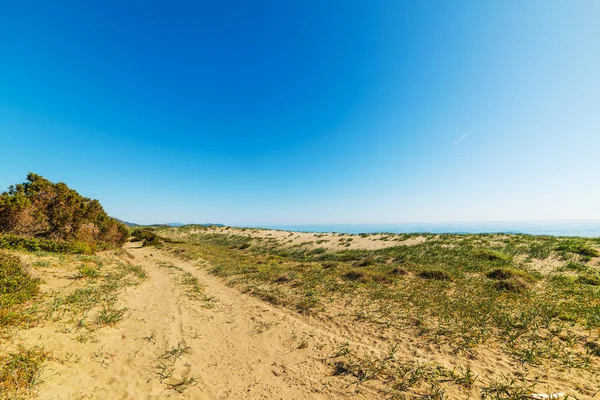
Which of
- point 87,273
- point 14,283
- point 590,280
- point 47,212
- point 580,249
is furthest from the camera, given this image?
point 47,212

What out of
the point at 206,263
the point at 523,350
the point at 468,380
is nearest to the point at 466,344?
the point at 523,350

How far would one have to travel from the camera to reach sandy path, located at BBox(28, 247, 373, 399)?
5.96m

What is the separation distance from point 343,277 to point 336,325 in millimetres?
7450

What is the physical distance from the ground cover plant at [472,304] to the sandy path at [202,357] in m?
1.40

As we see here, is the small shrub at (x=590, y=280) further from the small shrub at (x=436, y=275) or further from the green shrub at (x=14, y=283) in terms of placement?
the green shrub at (x=14, y=283)

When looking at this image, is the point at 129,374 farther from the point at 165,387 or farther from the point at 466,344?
the point at 466,344

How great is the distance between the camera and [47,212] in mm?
22078

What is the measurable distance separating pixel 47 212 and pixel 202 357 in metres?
26.2

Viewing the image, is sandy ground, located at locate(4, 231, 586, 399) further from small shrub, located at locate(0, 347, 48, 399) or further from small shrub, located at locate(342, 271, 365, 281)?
small shrub, located at locate(342, 271, 365, 281)

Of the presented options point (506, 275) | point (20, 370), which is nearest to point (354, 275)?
point (506, 275)

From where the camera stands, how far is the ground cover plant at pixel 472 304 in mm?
6551

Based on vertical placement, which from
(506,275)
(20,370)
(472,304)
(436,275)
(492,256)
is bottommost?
(472,304)

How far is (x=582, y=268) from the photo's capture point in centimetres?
1561

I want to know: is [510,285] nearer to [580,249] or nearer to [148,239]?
[580,249]
